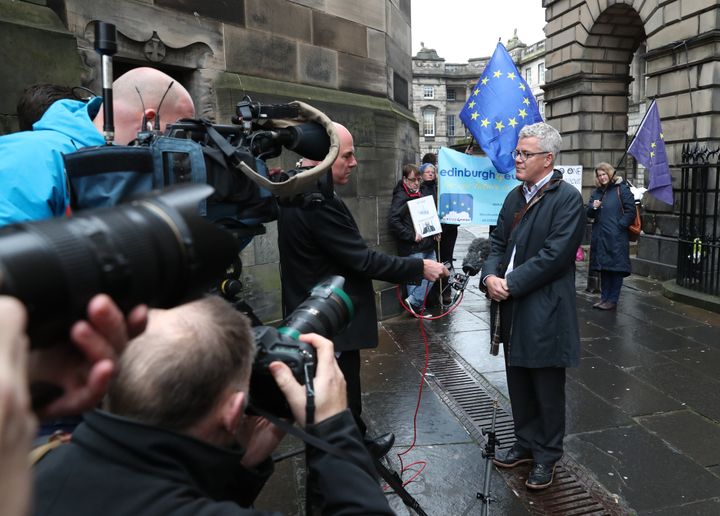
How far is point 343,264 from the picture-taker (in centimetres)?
298

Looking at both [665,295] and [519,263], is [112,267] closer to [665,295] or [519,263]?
[519,263]

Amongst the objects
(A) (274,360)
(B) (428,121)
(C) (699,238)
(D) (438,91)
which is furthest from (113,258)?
(D) (438,91)

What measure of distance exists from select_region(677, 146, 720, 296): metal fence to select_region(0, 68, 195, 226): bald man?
7.79 meters

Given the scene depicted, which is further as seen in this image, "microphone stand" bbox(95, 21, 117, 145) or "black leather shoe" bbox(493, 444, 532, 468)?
"black leather shoe" bbox(493, 444, 532, 468)

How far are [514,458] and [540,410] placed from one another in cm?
35

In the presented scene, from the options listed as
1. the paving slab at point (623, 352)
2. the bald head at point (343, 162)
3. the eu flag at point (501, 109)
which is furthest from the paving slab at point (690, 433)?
the eu flag at point (501, 109)

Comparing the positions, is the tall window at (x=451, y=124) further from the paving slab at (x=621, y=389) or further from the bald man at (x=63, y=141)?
the bald man at (x=63, y=141)

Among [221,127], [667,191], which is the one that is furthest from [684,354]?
[221,127]

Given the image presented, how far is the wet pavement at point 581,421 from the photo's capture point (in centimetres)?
297

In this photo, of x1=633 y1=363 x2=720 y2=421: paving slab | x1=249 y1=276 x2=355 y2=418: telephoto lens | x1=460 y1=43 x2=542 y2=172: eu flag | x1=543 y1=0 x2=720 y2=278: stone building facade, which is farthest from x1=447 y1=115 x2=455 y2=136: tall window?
x1=249 y1=276 x2=355 y2=418: telephoto lens

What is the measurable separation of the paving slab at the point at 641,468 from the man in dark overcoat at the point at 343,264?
131cm

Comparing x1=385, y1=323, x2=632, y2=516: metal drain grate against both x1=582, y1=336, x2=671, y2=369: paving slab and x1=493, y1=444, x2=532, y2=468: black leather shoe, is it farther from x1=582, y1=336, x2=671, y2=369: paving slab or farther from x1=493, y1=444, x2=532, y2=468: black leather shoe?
x1=582, y1=336, x2=671, y2=369: paving slab

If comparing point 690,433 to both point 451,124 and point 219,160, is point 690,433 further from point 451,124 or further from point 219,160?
point 451,124

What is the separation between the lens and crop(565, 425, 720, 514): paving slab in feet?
9.64
